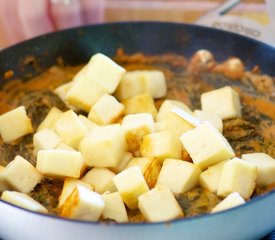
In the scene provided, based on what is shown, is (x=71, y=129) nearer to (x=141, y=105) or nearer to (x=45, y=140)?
(x=45, y=140)

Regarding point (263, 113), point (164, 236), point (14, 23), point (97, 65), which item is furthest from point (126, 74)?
point (164, 236)

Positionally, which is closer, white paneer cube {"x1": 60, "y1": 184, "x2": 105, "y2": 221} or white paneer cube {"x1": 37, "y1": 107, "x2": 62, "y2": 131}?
white paneer cube {"x1": 60, "y1": 184, "x2": 105, "y2": 221}

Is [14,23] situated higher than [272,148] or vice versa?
[14,23]

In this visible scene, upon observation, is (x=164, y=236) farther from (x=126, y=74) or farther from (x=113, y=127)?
(x=126, y=74)

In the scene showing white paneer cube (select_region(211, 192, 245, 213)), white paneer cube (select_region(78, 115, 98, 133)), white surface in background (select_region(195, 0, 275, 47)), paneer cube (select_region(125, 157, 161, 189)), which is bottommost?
paneer cube (select_region(125, 157, 161, 189))

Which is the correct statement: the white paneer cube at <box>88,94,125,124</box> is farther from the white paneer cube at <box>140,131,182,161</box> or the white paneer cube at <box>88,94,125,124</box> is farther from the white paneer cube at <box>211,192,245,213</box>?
the white paneer cube at <box>211,192,245,213</box>

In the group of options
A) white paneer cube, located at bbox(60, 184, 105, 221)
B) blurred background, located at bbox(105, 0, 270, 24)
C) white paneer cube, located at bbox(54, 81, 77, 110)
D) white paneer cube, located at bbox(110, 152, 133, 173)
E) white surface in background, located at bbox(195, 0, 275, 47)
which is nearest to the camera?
white paneer cube, located at bbox(60, 184, 105, 221)

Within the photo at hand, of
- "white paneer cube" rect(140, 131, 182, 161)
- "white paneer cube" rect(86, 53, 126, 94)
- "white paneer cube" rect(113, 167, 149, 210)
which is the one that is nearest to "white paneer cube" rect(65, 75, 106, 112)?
"white paneer cube" rect(86, 53, 126, 94)
